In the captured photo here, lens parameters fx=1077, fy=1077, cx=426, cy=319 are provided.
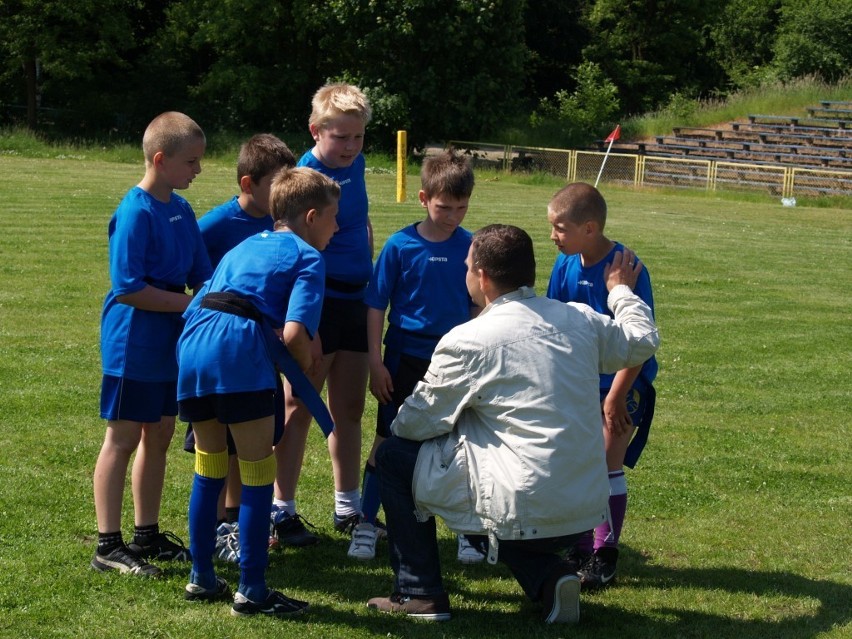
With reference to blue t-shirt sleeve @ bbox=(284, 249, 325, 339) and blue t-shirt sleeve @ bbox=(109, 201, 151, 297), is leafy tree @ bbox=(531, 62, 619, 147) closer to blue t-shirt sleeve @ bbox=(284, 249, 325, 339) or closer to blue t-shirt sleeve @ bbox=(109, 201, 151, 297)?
blue t-shirt sleeve @ bbox=(109, 201, 151, 297)

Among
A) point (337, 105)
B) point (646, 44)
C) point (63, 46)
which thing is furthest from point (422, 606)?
point (646, 44)

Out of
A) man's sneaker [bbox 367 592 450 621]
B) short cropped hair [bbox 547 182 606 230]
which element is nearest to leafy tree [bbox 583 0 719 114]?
short cropped hair [bbox 547 182 606 230]

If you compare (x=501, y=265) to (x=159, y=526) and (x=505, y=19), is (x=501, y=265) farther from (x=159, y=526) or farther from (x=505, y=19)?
(x=505, y=19)

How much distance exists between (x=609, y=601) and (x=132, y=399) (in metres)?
2.19

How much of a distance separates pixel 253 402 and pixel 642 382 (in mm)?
1811

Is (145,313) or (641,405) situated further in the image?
(641,405)

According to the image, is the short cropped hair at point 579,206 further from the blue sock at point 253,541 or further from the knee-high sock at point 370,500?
the blue sock at point 253,541

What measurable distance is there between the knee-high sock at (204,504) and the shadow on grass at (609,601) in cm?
48

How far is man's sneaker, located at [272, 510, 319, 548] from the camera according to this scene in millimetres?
5176

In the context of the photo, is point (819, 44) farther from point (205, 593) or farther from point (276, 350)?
point (205, 593)

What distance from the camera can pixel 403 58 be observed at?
4216cm

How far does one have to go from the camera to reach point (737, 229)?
21.8 meters

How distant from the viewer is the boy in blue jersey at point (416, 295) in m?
4.96

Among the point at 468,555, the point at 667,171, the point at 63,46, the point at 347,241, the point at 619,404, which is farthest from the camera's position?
the point at 63,46
